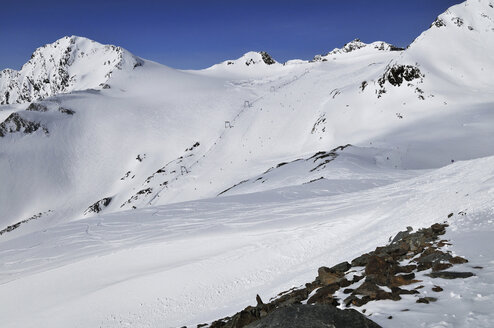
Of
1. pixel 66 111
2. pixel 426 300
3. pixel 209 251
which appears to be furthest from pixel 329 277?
pixel 66 111

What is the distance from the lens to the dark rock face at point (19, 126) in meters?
64.1

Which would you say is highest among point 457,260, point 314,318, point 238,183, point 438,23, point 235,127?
point 438,23

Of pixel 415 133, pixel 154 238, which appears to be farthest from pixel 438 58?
pixel 154 238

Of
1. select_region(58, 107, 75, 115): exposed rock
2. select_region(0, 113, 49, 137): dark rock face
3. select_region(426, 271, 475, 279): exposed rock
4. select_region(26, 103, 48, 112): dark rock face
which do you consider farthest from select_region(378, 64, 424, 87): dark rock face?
select_region(26, 103, 48, 112): dark rock face

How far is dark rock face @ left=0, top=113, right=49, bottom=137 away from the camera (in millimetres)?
64062

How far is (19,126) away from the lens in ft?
213

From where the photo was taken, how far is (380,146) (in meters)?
26.8

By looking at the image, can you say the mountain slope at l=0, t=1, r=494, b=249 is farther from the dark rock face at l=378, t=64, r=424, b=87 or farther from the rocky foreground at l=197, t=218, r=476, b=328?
the rocky foreground at l=197, t=218, r=476, b=328

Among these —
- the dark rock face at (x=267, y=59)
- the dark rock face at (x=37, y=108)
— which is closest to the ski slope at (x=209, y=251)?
the dark rock face at (x=37, y=108)

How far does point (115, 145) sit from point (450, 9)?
5646cm

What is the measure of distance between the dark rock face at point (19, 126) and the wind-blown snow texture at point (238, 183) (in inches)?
12.3

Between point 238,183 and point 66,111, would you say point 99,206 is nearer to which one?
point 238,183

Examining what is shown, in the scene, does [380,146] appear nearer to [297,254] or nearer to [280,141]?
[280,141]

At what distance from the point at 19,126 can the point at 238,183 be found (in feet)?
185
